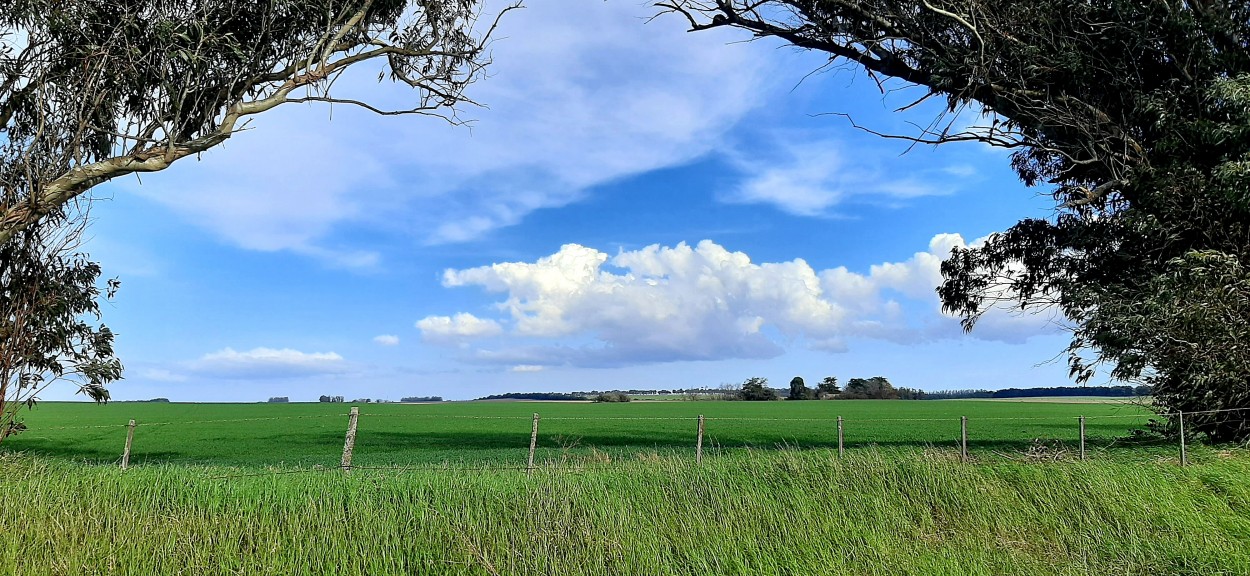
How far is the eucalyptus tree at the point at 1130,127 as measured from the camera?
545 inches

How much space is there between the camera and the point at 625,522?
7660mm

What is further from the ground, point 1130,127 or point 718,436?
point 1130,127

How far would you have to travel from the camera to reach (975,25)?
1516 cm

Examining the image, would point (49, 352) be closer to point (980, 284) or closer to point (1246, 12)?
point (980, 284)

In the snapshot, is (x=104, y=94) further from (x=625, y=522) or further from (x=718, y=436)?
(x=718, y=436)

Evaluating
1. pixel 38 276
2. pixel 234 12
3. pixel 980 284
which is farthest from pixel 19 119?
pixel 980 284

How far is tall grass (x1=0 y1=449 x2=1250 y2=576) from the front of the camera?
22.8 ft

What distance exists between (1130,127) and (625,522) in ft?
43.9

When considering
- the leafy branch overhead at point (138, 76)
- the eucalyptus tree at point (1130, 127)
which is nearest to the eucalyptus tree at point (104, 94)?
the leafy branch overhead at point (138, 76)

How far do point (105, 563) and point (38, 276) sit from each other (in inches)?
290

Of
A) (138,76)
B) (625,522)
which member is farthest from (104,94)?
(625,522)

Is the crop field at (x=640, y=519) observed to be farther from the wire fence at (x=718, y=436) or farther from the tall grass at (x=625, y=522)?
the wire fence at (x=718, y=436)

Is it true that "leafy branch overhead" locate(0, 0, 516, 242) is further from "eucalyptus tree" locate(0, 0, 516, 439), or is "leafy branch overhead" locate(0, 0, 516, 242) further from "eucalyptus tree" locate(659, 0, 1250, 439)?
"eucalyptus tree" locate(659, 0, 1250, 439)

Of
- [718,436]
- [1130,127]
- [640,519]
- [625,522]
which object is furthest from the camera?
[718,436]
